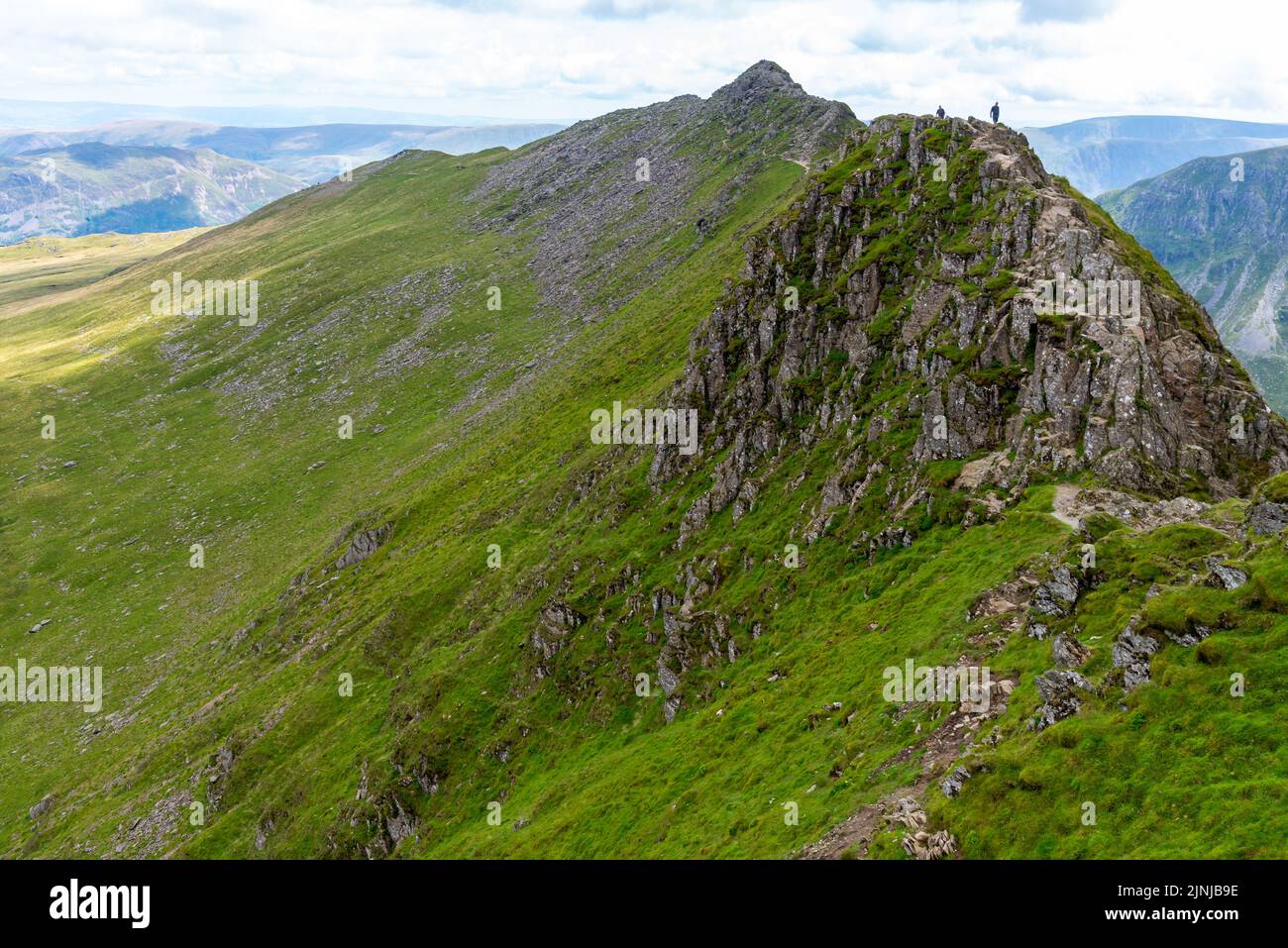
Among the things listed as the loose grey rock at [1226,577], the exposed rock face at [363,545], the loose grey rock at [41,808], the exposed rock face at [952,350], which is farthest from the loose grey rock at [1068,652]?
the loose grey rock at [41,808]

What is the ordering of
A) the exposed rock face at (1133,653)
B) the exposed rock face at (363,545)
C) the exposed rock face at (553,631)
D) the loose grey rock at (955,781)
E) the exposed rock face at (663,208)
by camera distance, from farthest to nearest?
the exposed rock face at (663,208) < the exposed rock face at (363,545) < the exposed rock face at (553,631) < the loose grey rock at (955,781) < the exposed rock face at (1133,653)

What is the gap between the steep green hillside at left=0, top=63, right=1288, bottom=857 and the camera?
24.7 m

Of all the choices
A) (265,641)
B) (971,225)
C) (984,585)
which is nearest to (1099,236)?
(971,225)

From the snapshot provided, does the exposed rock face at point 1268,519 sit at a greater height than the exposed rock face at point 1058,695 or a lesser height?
greater

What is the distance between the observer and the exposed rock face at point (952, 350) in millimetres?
40031

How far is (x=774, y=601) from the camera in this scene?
47219mm

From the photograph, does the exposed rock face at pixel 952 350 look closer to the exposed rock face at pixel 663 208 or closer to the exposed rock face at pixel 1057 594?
the exposed rock face at pixel 1057 594

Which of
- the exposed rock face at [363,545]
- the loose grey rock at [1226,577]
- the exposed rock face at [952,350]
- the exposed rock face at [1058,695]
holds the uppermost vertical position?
the exposed rock face at [952,350]

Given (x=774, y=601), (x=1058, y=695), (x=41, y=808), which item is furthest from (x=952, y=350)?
(x=41, y=808)

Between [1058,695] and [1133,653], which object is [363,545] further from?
[1133,653]

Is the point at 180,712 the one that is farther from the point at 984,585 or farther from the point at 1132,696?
the point at 1132,696

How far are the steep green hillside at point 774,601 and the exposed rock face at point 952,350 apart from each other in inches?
9.7

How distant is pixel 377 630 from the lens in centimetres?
7206

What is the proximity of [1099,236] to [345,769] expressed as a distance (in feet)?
216
